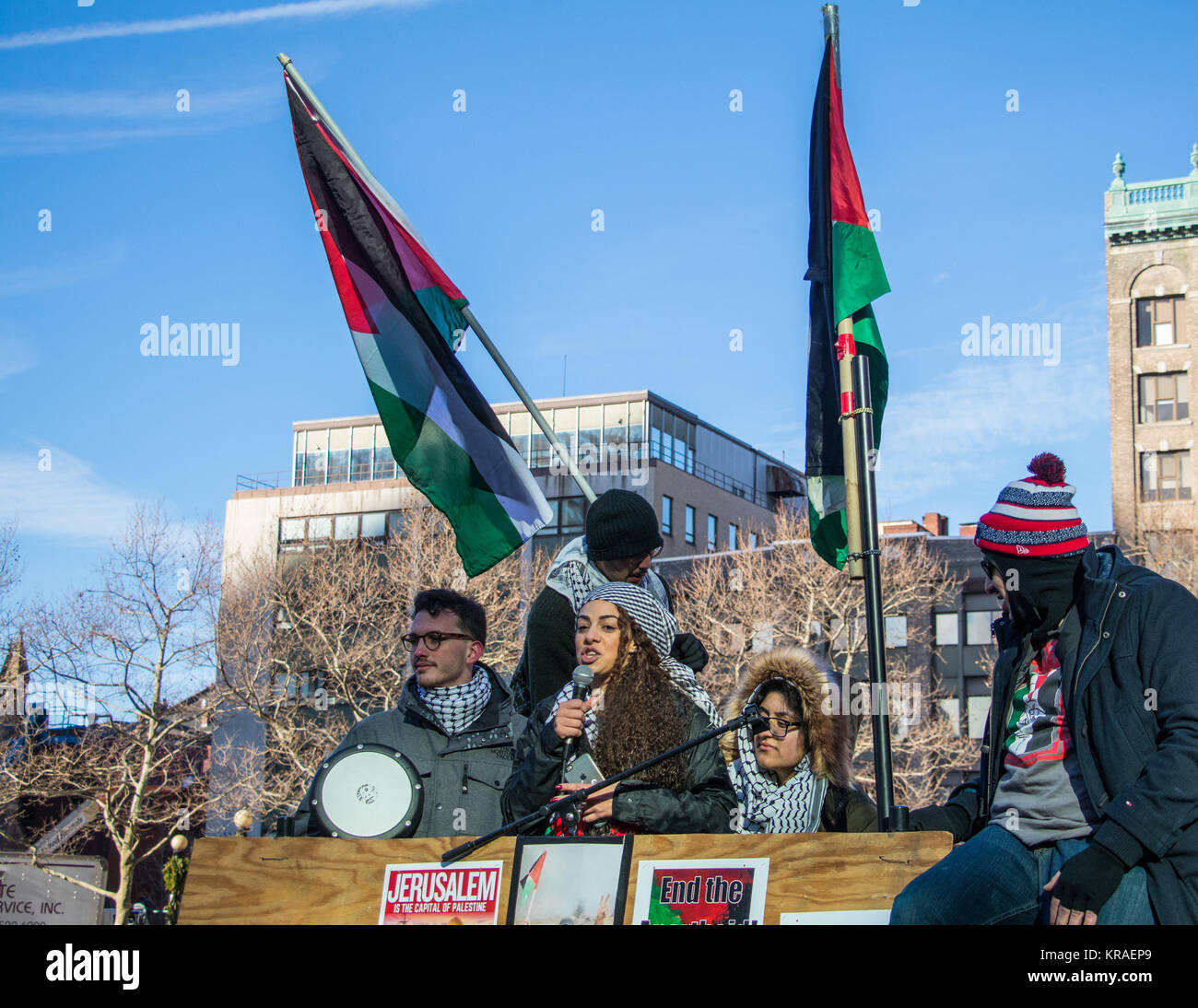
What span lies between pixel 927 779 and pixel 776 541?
26.7 ft

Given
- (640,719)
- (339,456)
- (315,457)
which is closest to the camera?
→ (640,719)

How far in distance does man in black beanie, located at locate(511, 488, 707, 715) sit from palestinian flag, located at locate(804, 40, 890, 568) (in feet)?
2.68

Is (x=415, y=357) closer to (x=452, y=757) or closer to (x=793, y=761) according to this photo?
(x=452, y=757)

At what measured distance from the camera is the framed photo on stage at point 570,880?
3.89m

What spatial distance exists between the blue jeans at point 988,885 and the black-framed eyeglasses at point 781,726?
193cm

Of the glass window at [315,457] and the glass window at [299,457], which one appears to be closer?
the glass window at [315,457]

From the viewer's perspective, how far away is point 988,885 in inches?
129

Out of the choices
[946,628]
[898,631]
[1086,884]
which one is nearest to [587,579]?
[1086,884]

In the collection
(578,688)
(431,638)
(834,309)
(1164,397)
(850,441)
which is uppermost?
(1164,397)

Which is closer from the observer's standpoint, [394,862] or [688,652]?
[394,862]

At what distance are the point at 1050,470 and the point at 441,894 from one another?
2.09 m

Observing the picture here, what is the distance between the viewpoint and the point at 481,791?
5512 mm

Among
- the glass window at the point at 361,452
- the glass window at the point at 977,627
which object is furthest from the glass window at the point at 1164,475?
the glass window at the point at 361,452

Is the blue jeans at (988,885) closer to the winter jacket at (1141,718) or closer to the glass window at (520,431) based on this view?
the winter jacket at (1141,718)
